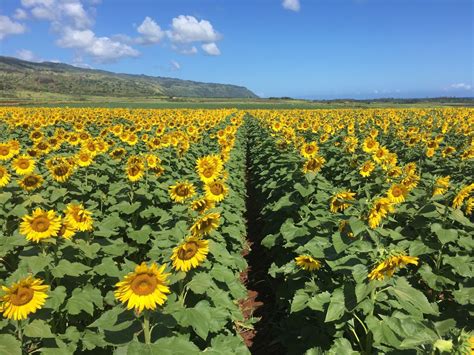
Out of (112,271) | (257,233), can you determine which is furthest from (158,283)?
(257,233)

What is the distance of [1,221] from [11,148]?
413 centimetres

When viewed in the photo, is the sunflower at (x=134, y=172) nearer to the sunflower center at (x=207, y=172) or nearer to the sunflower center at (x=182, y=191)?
the sunflower center at (x=207, y=172)

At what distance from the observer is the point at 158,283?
2.82m

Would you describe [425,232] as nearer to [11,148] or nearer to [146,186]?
[146,186]

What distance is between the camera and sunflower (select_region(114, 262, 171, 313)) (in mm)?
2748

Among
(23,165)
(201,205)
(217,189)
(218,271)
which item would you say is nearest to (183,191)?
(217,189)

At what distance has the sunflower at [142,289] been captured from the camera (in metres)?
2.75

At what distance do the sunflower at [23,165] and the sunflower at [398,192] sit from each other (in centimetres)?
680

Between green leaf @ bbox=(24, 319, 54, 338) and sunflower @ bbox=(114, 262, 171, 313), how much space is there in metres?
0.92

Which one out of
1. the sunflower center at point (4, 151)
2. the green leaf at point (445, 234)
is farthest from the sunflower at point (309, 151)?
the sunflower center at point (4, 151)

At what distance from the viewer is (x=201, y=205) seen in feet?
14.9

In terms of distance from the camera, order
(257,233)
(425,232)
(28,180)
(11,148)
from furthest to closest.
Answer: (257,233) → (11,148) → (28,180) → (425,232)

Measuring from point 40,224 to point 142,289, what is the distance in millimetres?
1782

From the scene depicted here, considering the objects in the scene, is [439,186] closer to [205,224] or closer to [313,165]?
[313,165]
